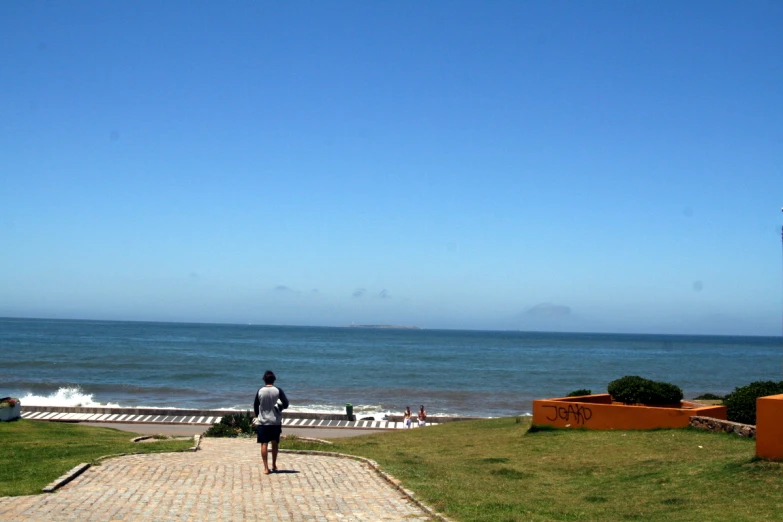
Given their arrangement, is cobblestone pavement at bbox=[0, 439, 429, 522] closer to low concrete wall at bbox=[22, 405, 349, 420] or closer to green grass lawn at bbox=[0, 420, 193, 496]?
green grass lawn at bbox=[0, 420, 193, 496]

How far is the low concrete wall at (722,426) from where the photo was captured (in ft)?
47.2

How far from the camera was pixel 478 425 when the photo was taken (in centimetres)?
2286

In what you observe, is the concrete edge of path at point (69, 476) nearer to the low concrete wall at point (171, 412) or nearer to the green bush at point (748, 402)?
the green bush at point (748, 402)

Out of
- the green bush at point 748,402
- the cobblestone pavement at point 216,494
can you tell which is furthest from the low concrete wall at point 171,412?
the cobblestone pavement at point 216,494

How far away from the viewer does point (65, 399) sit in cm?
4341

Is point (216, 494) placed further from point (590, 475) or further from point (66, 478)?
point (590, 475)

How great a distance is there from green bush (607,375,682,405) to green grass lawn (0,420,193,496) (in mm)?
10740

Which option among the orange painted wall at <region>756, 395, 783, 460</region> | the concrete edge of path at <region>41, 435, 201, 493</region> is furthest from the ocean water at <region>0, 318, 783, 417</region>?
the orange painted wall at <region>756, 395, 783, 460</region>

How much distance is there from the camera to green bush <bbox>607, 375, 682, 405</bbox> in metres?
18.5

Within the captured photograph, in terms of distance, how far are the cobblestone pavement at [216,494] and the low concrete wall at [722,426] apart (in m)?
7.76

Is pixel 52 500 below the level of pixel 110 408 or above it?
above

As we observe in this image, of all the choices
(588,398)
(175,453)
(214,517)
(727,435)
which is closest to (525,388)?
(588,398)

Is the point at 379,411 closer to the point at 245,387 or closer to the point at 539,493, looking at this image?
the point at 245,387

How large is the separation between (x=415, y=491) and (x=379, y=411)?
33.2 metres
